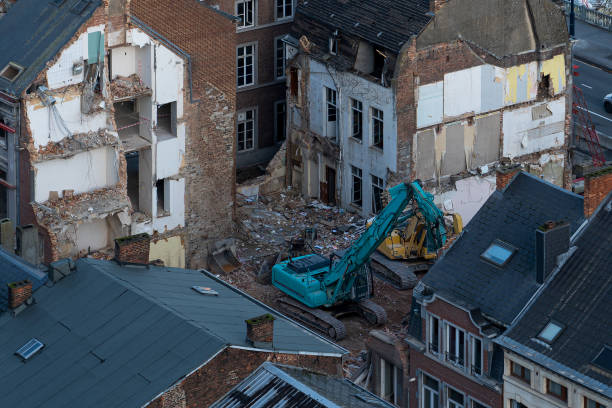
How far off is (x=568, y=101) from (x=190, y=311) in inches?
1216

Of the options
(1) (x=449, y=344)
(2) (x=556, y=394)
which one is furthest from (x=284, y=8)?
(2) (x=556, y=394)

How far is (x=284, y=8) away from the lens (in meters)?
73.6

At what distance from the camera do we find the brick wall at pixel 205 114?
61719mm

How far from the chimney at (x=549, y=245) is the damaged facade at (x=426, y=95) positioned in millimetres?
18991

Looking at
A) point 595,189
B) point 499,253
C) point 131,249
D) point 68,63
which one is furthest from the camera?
point 68,63

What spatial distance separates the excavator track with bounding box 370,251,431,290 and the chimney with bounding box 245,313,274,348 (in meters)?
19.9

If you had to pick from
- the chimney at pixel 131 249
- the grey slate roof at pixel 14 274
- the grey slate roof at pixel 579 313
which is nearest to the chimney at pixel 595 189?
the grey slate roof at pixel 579 313

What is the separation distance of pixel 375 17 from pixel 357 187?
7.56 meters

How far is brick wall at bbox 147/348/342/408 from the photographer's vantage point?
4131 cm

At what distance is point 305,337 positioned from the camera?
45.5m

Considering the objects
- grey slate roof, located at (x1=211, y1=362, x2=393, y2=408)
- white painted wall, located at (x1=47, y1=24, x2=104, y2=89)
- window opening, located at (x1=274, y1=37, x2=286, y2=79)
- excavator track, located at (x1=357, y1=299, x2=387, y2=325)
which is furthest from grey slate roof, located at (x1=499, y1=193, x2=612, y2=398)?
window opening, located at (x1=274, y1=37, x2=286, y2=79)

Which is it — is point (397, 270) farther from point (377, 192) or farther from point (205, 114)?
point (205, 114)

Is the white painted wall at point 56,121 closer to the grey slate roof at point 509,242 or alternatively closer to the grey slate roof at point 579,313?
the grey slate roof at point 509,242

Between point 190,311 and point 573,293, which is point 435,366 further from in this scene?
point 190,311
